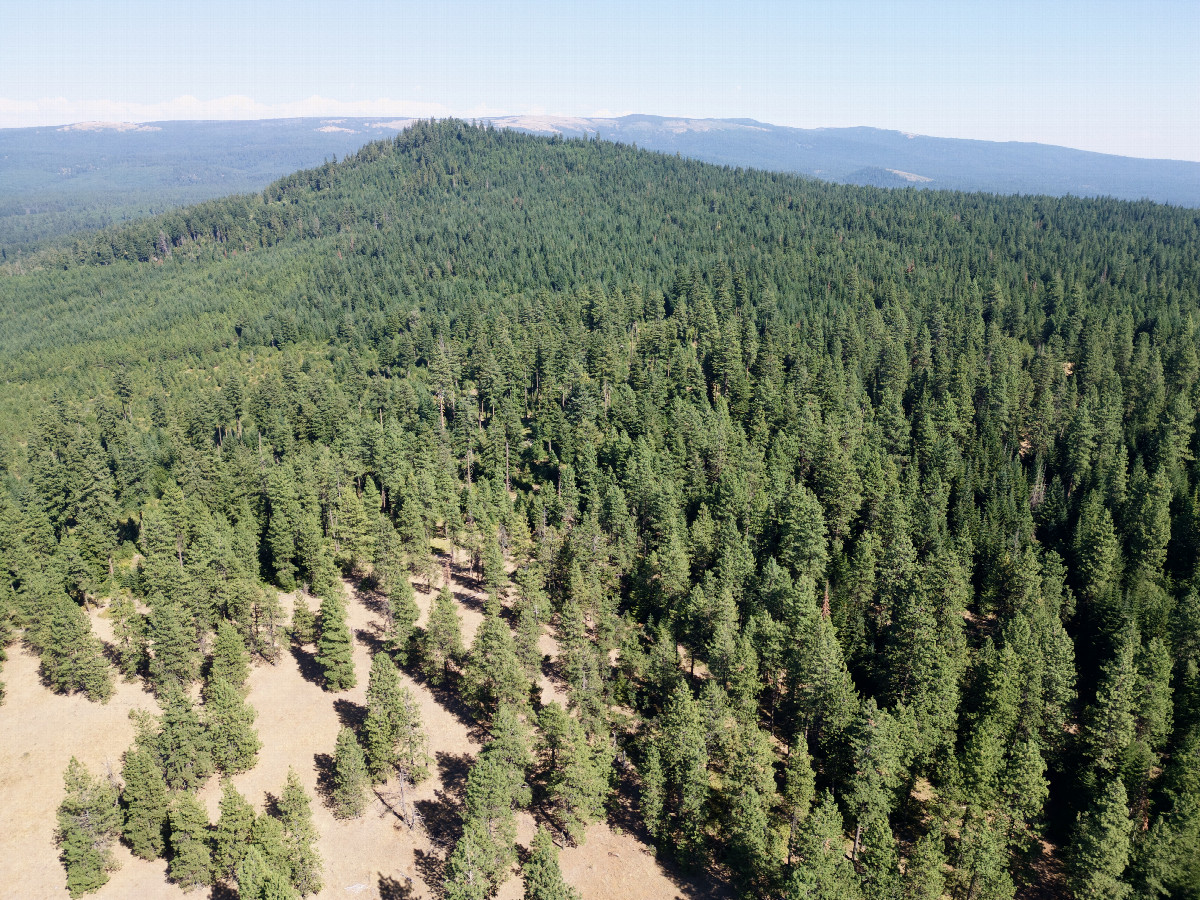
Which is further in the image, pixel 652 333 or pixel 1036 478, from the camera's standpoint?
pixel 652 333

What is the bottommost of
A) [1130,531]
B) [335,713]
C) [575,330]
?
[335,713]

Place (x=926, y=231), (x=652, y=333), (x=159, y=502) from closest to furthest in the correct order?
(x=159, y=502), (x=652, y=333), (x=926, y=231)

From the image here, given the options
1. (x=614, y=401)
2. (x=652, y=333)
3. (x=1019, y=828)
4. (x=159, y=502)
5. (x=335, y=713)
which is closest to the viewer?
(x=1019, y=828)

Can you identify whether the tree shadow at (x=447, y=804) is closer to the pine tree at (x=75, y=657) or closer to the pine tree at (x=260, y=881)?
the pine tree at (x=260, y=881)

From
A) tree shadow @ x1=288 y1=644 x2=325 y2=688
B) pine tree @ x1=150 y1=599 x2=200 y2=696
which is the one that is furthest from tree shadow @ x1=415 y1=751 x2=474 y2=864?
pine tree @ x1=150 y1=599 x2=200 y2=696

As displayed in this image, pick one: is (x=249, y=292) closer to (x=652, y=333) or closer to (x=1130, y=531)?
(x=652, y=333)

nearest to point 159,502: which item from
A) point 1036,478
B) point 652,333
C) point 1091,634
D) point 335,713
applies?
point 335,713

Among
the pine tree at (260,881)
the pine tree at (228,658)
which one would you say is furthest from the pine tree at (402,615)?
the pine tree at (260,881)

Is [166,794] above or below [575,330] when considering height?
below
